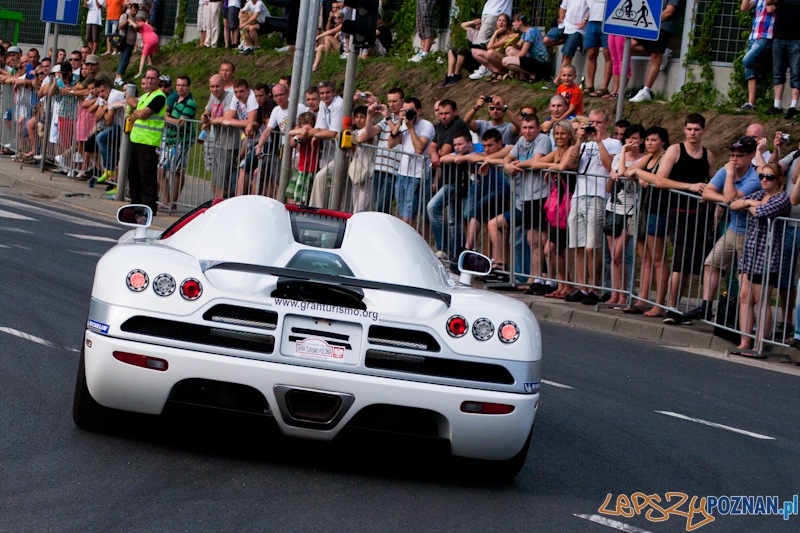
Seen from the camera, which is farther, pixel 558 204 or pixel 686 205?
pixel 558 204

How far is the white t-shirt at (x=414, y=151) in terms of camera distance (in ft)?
47.5

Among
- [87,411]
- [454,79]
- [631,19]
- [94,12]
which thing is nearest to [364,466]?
[87,411]

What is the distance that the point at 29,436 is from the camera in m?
5.83

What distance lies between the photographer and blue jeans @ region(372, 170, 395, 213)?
48.8 feet

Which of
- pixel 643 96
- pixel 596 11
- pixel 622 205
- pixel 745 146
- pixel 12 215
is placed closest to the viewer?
pixel 745 146

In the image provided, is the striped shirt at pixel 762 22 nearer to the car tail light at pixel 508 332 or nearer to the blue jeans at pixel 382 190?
the blue jeans at pixel 382 190

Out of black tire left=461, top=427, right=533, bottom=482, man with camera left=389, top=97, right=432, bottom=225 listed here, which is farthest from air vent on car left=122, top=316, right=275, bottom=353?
man with camera left=389, top=97, right=432, bottom=225

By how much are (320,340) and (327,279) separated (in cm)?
32

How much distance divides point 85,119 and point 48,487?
16.3 meters

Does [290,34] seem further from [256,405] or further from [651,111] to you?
[256,405]

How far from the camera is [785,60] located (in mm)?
15922

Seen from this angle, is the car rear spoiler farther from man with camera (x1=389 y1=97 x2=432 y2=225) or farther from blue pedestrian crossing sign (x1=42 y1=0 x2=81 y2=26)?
blue pedestrian crossing sign (x1=42 y1=0 x2=81 y2=26)

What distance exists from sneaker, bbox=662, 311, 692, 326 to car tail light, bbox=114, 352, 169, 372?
24.9ft

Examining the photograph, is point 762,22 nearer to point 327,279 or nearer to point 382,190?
point 382,190
